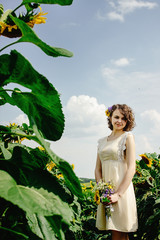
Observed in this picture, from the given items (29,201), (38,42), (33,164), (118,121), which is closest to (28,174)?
(33,164)

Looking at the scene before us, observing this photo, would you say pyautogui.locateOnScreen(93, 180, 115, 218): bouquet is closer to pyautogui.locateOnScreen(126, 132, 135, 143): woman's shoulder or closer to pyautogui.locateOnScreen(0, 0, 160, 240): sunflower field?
pyautogui.locateOnScreen(126, 132, 135, 143): woman's shoulder

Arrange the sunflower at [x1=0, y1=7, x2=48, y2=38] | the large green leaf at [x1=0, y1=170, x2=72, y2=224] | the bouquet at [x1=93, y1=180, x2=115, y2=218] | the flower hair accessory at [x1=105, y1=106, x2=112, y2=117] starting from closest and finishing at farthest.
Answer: the large green leaf at [x1=0, y1=170, x2=72, y2=224], the sunflower at [x1=0, y1=7, x2=48, y2=38], the bouquet at [x1=93, y1=180, x2=115, y2=218], the flower hair accessory at [x1=105, y1=106, x2=112, y2=117]

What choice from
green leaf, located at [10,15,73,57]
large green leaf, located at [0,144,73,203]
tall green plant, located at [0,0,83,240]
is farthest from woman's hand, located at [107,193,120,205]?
green leaf, located at [10,15,73,57]

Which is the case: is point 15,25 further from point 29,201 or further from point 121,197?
point 121,197

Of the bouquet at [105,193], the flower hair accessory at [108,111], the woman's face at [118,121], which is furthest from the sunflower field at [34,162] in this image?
the flower hair accessory at [108,111]

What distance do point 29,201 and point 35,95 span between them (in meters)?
0.28

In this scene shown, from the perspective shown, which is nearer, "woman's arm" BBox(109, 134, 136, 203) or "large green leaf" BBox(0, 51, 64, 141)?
"large green leaf" BBox(0, 51, 64, 141)

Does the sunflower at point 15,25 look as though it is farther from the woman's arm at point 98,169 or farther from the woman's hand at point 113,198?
the woman's arm at point 98,169

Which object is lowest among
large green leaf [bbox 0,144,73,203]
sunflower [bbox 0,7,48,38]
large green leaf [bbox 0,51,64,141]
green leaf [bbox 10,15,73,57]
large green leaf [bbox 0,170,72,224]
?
large green leaf [bbox 0,170,72,224]

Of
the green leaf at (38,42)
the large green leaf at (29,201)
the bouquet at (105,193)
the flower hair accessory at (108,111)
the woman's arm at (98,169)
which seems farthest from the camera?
the flower hair accessory at (108,111)

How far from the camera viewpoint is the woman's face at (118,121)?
2.39 meters

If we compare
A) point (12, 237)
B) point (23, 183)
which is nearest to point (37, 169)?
point (23, 183)

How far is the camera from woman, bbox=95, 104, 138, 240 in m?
2.08

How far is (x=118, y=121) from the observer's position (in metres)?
2.39
